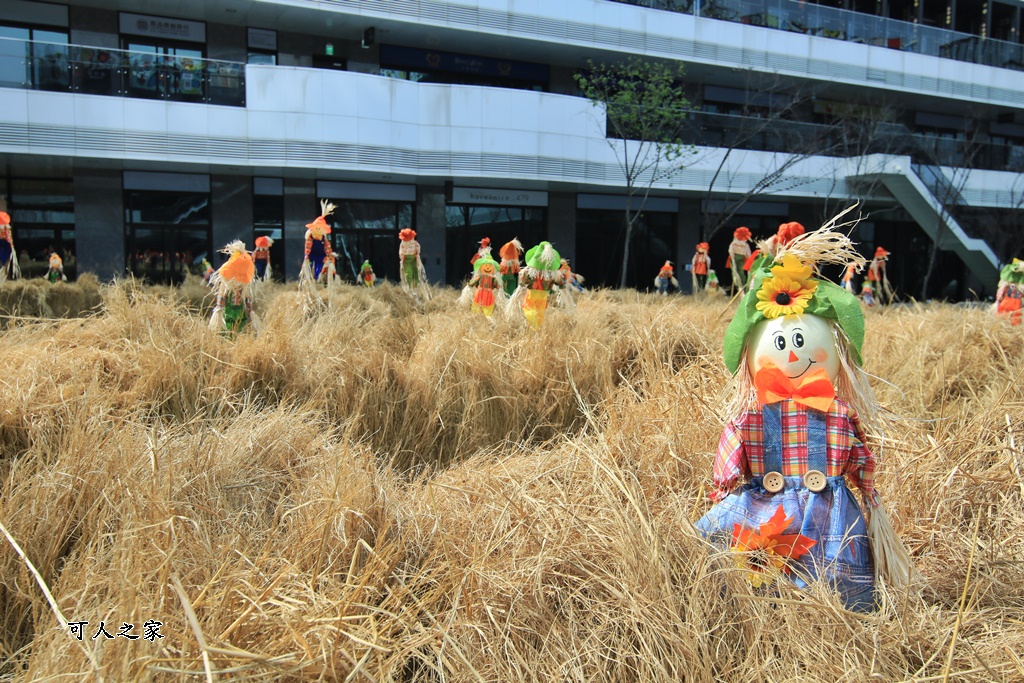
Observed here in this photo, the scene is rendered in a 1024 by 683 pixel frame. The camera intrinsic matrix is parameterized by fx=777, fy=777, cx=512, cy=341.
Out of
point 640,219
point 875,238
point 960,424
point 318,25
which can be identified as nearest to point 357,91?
point 318,25

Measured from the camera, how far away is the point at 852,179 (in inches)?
1014

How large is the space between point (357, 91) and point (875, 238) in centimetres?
2149

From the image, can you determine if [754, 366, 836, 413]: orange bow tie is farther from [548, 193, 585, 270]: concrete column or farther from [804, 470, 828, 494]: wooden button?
[548, 193, 585, 270]: concrete column

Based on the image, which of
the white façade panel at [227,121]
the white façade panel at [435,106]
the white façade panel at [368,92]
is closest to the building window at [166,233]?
the white façade panel at [227,121]

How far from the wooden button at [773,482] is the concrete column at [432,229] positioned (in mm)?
20408

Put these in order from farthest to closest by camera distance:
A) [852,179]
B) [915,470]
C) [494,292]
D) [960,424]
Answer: [852,179] < [494,292] < [960,424] < [915,470]

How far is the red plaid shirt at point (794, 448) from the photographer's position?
2.72 m

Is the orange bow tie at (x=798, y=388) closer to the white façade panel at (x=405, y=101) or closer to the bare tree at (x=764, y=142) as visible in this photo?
the white façade panel at (x=405, y=101)

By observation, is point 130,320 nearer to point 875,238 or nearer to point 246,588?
point 246,588

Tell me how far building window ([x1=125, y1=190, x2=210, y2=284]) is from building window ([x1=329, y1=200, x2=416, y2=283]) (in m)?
3.43

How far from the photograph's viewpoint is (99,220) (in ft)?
65.3

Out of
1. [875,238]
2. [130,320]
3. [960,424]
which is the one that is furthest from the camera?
[875,238]

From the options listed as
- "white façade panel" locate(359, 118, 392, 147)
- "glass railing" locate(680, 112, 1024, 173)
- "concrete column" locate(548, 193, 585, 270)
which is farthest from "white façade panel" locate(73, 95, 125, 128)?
"glass railing" locate(680, 112, 1024, 173)

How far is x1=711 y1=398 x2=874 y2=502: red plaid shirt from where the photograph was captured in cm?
272
